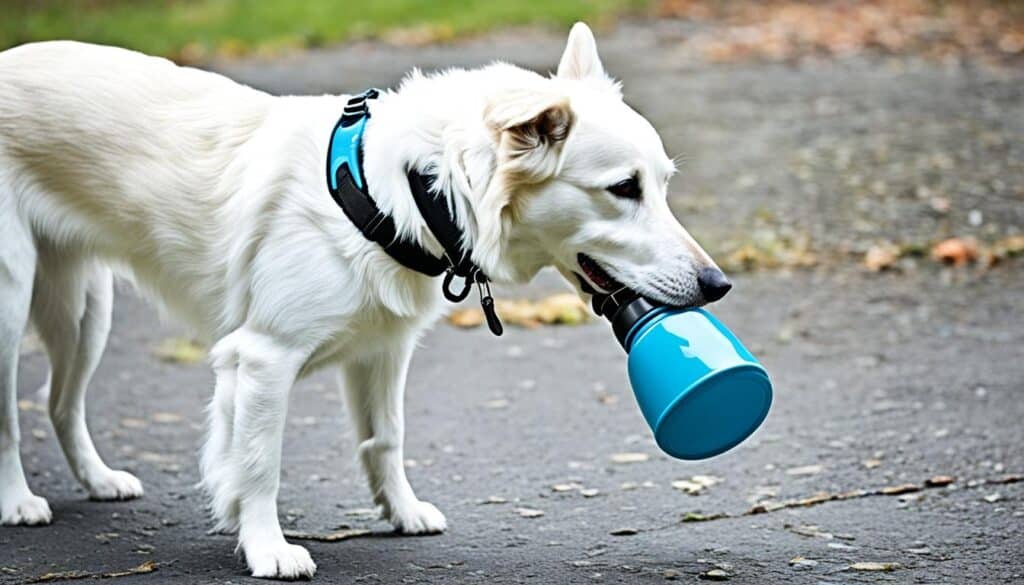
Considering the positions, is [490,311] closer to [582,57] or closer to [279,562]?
[582,57]

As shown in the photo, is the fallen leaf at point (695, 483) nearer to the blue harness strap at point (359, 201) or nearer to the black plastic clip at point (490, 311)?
the black plastic clip at point (490, 311)

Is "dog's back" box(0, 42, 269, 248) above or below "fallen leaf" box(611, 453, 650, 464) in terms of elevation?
A: above

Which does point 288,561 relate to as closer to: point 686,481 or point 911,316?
point 686,481

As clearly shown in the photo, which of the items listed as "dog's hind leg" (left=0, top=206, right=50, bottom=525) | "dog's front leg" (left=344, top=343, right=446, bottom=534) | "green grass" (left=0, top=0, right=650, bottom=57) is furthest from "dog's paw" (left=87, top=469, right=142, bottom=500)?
"green grass" (left=0, top=0, right=650, bottom=57)

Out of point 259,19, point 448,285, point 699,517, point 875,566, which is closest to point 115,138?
point 448,285

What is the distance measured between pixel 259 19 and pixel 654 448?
13.5 metres

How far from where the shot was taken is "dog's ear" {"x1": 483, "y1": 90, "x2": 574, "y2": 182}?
13.1 ft

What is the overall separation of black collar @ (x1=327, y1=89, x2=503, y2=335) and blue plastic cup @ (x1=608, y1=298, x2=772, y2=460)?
0.51 metres

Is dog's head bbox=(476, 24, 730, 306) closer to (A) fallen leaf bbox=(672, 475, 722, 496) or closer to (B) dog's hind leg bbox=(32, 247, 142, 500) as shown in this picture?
(A) fallen leaf bbox=(672, 475, 722, 496)

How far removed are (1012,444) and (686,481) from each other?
54.6 inches

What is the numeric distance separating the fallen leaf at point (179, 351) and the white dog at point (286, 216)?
2.36m

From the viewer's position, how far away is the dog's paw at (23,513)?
4859 millimetres

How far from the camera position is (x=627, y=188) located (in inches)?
161

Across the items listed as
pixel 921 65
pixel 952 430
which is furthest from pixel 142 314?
pixel 921 65
